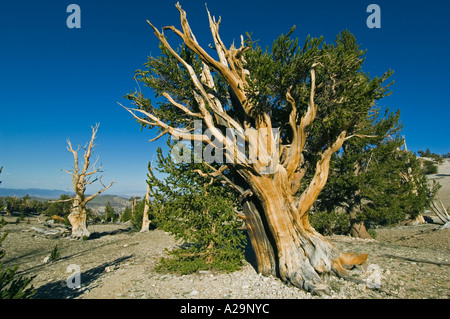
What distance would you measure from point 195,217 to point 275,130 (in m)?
4.32

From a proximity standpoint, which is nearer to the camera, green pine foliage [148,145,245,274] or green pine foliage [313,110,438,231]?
green pine foliage [148,145,245,274]

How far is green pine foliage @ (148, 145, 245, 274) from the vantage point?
26.3 ft

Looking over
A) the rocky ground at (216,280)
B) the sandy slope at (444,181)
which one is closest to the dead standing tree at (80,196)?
the rocky ground at (216,280)

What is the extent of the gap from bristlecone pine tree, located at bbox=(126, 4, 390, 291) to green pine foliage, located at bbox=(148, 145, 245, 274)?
0.81 meters

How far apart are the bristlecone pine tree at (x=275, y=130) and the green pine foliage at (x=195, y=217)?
0.81 metres

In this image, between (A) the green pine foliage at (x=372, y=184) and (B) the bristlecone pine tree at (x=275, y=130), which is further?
(A) the green pine foliage at (x=372, y=184)

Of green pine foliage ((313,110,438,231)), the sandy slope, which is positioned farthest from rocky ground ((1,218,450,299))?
the sandy slope

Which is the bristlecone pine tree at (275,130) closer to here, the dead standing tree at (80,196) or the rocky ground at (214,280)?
the rocky ground at (214,280)

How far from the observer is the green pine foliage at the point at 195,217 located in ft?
26.3

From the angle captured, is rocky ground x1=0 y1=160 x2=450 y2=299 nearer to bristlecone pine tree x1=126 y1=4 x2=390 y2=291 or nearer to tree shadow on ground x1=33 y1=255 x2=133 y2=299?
tree shadow on ground x1=33 y1=255 x2=133 y2=299

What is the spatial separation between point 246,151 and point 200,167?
181 centimetres

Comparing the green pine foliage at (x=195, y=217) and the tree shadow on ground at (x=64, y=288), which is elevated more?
the green pine foliage at (x=195, y=217)

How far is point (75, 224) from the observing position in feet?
57.4
